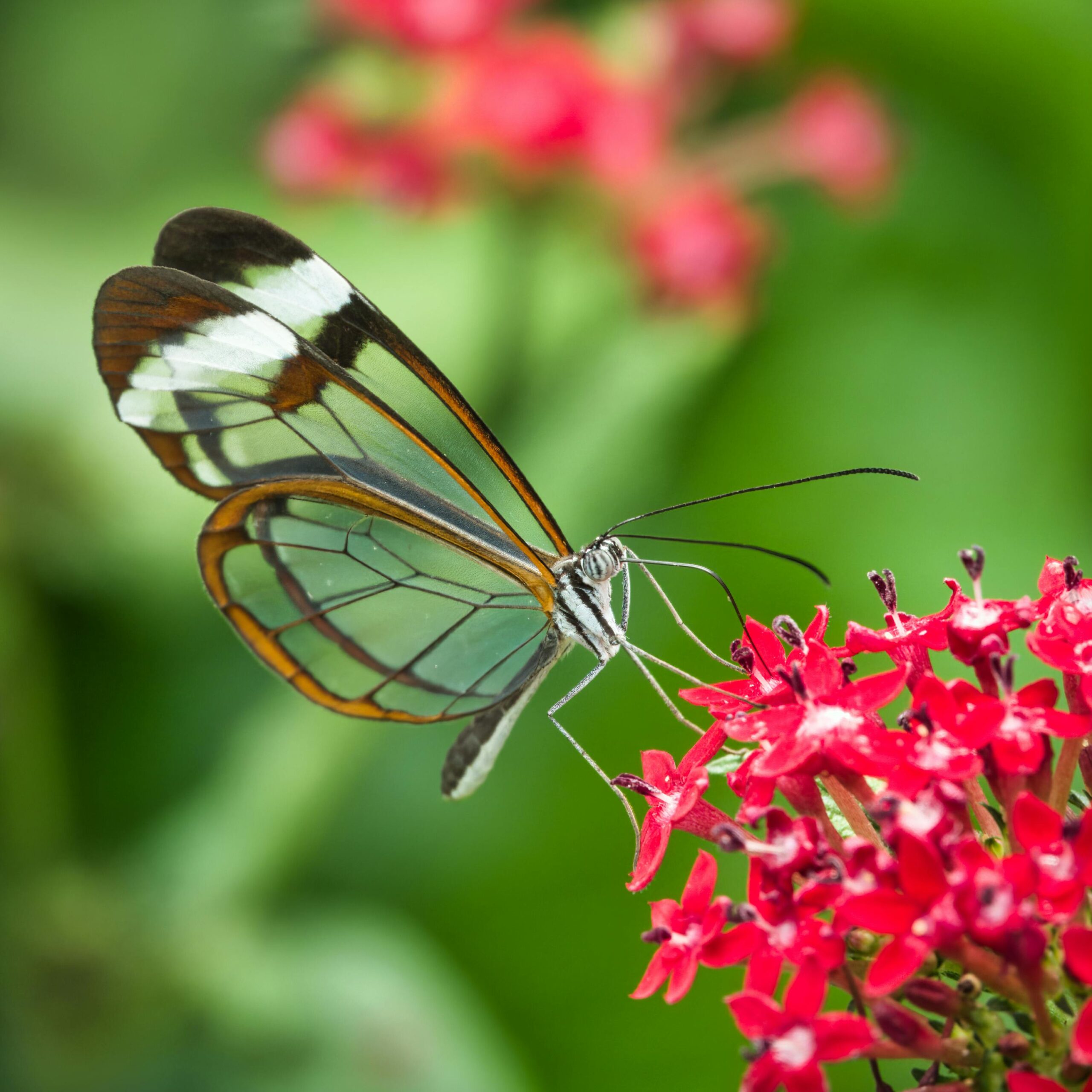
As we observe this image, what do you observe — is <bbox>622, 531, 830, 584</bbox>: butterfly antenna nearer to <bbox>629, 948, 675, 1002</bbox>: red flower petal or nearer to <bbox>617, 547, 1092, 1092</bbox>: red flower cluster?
<bbox>617, 547, 1092, 1092</bbox>: red flower cluster

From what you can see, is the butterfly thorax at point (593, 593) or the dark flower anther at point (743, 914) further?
the butterfly thorax at point (593, 593)

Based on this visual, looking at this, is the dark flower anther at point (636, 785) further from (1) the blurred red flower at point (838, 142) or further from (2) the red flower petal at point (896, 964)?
(1) the blurred red flower at point (838, 142)

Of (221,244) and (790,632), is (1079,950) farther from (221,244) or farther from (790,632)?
(221,244)

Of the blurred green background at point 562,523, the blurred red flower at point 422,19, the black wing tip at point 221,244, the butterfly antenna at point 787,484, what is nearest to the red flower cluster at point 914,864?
the butterfly antenna at point 787,484

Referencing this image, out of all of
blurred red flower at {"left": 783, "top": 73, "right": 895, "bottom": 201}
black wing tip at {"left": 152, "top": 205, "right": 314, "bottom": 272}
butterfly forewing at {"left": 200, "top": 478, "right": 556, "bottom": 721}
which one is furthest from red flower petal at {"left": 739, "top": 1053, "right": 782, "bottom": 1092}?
blurred red flower at {"left": 783, "top": 73, "right": 895, "bottom": 201}

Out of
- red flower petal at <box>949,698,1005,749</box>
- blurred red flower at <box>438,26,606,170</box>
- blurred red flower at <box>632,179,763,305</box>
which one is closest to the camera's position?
red flower petal at <box>949,698,1005,749</box>

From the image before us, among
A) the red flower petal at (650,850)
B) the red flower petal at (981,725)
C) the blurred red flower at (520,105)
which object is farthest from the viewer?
the blurred red flower at (520,105)

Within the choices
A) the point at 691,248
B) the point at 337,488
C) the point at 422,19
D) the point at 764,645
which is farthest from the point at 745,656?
the point at 422,19

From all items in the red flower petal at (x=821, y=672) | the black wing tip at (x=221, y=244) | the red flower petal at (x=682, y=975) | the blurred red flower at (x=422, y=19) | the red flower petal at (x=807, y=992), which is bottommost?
the red flower petal at (x=807, y=992)

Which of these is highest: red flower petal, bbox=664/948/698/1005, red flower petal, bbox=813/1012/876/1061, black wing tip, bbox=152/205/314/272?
black wing tip, bbox=152/205/314/272
